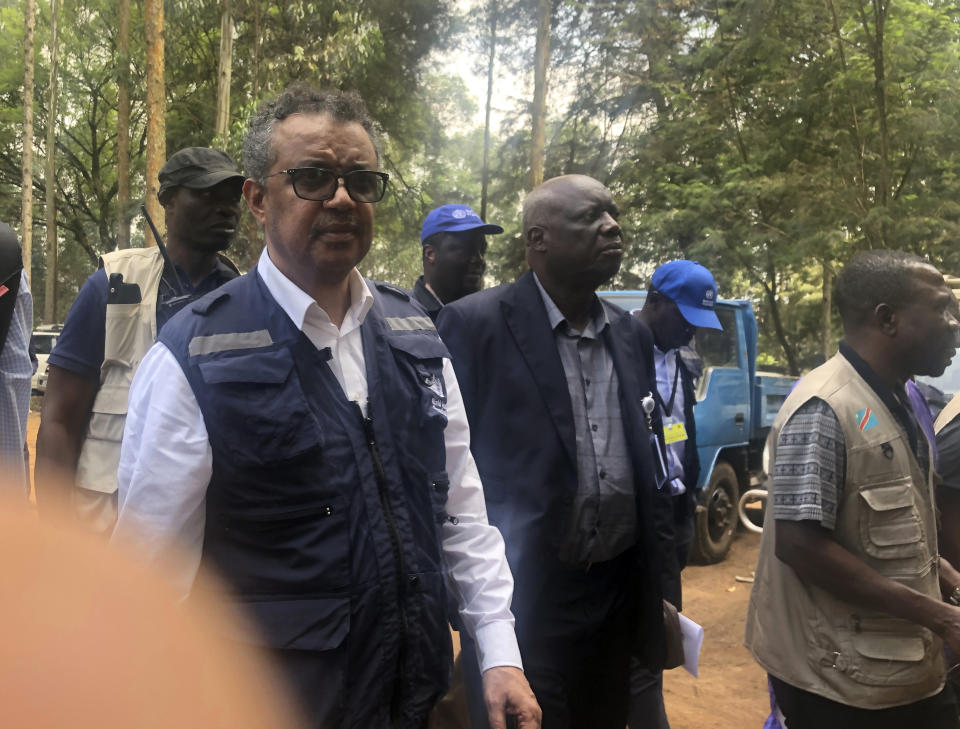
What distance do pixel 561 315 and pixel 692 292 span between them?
1505 mm

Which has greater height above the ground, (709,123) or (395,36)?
(395,36)

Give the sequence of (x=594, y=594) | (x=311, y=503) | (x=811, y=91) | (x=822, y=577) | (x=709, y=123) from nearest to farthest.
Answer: (x=311, y=503) → (x=822, y=577) → (x=594, y=594) → (x=811, y=91) → (x=709, y=123)

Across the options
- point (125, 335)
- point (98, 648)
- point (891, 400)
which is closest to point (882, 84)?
point (891, 400)

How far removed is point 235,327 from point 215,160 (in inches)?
66.2

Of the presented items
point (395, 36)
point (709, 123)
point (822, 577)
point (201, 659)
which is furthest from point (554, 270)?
point (395, 36)

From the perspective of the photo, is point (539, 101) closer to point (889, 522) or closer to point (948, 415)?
point (948, 415)

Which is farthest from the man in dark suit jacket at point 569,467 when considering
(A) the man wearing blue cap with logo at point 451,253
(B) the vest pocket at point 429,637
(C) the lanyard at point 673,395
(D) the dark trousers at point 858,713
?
(A) the man wearing blue cap with logo at point 451,253

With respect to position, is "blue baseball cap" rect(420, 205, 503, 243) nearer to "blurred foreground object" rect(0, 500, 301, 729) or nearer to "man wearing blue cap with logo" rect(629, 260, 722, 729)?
"man wearing blue cap with logo" rect(629, 260, 722, 729)

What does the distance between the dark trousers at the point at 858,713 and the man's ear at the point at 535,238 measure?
5.53ft

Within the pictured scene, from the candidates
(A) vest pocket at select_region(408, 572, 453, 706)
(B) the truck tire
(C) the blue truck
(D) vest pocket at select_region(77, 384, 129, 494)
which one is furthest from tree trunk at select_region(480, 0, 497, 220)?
(A) vest pocket at select_region(408, 572, 453, 706)

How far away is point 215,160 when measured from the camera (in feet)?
10.8

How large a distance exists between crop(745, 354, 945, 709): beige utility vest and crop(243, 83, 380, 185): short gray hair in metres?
1.67

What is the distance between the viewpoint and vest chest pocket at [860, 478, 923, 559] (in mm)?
2678

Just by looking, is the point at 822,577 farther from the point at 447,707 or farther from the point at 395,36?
the point at 395,36
